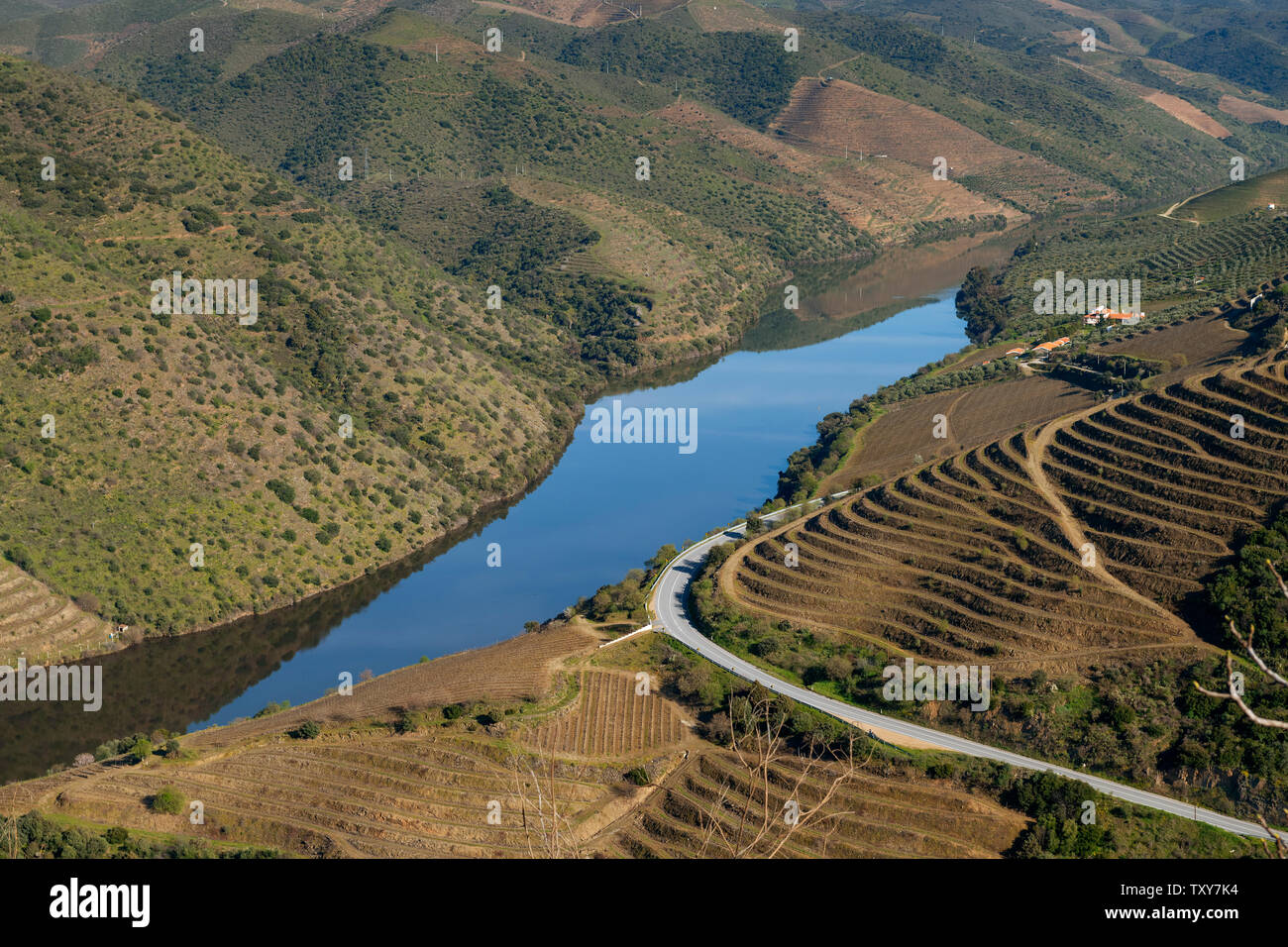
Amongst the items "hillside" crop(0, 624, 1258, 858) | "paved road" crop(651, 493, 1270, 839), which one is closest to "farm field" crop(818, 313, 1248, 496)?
"paved road" crop(651, 493, 1270, 839)

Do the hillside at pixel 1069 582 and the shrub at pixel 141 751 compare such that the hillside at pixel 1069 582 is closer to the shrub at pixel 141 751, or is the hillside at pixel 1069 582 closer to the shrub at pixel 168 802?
the shrub at pixel 168 802

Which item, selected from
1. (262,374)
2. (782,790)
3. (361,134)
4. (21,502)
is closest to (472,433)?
(262,374)

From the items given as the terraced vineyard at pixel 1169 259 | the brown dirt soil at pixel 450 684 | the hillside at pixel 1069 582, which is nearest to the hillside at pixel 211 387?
the brown dirt soil at pixel 450 684

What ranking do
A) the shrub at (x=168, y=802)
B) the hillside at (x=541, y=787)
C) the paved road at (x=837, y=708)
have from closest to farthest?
the hillside at (x=541, y=787) < the paved road at (x=837, y=708) < the shrub at (x=168, y=802)

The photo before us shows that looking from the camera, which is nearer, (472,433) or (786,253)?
(472,433)

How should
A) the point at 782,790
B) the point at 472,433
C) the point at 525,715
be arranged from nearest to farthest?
the point at 782,790 < the point at 525,715 < the point at 472,433

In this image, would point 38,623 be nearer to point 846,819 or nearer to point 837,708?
point 837,708
